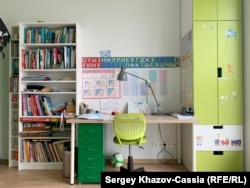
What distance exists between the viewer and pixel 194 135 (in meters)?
2.69

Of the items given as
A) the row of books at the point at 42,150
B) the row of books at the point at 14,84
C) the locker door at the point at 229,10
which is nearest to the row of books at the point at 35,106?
the row of books at the point at 14,84

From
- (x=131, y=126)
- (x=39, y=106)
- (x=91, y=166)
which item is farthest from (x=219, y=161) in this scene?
(x=39, y=106)

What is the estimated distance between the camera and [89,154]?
2.71 m

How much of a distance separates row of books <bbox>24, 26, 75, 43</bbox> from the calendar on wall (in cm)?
56

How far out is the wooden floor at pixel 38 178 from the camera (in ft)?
8.73

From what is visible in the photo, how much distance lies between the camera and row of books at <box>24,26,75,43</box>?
3240mm

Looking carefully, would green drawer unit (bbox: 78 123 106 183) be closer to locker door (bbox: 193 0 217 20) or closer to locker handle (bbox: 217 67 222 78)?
locker handle (bbox: 217 67 222 78)

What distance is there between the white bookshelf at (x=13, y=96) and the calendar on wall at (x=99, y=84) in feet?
3.30

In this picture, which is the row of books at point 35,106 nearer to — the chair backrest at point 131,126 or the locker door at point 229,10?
the chair backrest at point 131,126

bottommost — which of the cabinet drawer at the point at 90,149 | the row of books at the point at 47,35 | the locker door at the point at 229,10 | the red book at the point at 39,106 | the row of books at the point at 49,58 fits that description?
the cabinet drawer at the point at 90,149

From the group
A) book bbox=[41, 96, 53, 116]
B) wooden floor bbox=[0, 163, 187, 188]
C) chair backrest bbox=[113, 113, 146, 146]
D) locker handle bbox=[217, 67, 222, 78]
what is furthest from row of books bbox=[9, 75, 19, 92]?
locker handle bbox=[217, 67, 222, 78]

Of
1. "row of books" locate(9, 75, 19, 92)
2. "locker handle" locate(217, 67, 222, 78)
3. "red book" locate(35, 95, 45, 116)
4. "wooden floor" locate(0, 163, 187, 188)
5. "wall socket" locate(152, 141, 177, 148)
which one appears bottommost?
"wooden floor" locate(0, 163, 187, 188)

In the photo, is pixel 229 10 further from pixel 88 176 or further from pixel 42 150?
pixel 42 150

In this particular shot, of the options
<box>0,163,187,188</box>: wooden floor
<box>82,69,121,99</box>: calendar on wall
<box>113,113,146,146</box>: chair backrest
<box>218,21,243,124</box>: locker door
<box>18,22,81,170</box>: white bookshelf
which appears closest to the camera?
<box>113,113,146,146</box>: chair backrest
